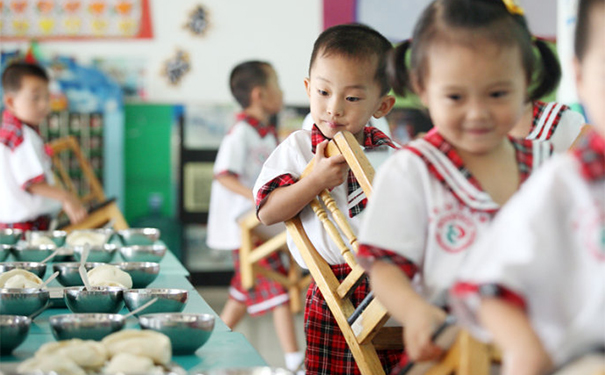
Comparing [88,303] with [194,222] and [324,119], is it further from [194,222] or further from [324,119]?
[194,222]

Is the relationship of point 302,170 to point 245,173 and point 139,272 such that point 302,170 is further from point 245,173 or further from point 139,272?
point 245,173

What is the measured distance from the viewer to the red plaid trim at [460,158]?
1079 millimetres

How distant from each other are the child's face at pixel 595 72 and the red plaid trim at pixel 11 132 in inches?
118

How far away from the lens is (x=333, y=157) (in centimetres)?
151

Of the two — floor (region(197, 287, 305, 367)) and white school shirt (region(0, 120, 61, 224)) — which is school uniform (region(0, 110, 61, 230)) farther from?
floor (region(197, 287, 305, 367))

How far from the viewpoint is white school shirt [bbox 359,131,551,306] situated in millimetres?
1047

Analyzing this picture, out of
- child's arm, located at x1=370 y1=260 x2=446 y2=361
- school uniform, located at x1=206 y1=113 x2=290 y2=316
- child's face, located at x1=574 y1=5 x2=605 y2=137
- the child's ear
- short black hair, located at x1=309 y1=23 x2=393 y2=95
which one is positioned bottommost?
school uniform, located at x1=206 y1=113 x2=290 y2=316

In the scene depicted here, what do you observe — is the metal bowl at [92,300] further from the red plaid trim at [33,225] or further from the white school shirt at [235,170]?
the white school shirt at [235,170]

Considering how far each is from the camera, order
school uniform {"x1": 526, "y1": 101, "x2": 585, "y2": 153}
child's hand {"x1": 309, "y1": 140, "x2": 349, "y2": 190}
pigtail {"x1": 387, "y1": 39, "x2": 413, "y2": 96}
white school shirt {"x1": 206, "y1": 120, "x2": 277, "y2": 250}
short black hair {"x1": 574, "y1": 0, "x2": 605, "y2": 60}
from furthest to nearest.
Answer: white school shirt {"x1": 206, "y1": 120, "x2": 277, "y2": 250} < school uniform {"x1": 526, "y1": 101, "x2": 585, "y2": 153} < child's hand {"x1": 309, "y1": 140, "x2": 349, "y2": 190} < pigtail {"x1": 387, "y1": 39, "x2": 413, "y2": 96} < short black hair {"x1": 574, "y1": 0, "x2": 605, "y2": 60}

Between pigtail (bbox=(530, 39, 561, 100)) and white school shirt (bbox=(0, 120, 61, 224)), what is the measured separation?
8.45 ft

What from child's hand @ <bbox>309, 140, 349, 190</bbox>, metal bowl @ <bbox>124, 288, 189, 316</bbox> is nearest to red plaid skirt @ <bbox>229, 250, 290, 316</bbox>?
child's hand @ <bbox>309, 140, 349, 190</bbox>

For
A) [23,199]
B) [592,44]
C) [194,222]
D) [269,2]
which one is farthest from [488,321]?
[269,2]

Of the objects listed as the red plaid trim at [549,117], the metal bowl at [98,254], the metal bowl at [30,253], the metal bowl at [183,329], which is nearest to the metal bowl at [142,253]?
the metal bowl at [98,254]

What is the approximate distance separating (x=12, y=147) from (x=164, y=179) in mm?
2558
